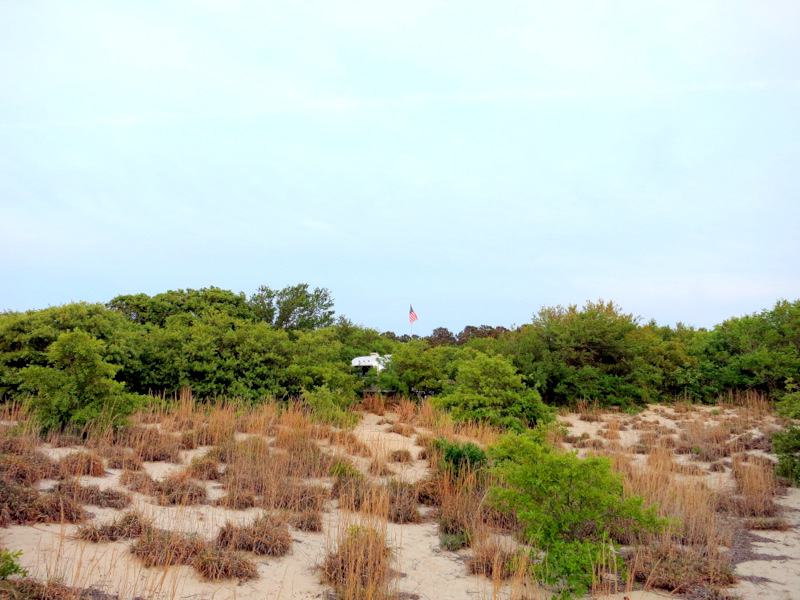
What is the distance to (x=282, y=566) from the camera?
210 inches

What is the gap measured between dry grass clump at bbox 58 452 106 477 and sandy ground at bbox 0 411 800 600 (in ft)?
0.47

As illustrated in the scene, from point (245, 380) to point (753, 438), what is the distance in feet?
41.7

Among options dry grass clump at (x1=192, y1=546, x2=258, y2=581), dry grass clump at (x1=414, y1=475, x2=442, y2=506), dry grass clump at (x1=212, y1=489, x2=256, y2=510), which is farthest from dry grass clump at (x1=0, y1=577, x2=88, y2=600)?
dry grass clump at (x1=414, y1=475, x2=442, y2=506)

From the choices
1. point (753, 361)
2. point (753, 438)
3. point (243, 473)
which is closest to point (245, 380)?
point (243, 473)

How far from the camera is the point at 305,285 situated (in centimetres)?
2356

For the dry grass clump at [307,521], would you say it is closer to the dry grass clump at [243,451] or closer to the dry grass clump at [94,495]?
the dry grass clump at [243,451]

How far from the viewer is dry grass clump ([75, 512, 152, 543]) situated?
530 cm

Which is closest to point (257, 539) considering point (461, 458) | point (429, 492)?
point (429, 492)

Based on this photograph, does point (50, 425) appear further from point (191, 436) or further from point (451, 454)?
point (451, 454)

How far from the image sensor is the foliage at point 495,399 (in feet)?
42.3

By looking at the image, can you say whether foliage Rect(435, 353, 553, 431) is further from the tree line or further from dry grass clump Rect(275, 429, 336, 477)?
dry grass clump Rect(275, 429, 336, 477)

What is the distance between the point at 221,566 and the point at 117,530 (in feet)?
4.41

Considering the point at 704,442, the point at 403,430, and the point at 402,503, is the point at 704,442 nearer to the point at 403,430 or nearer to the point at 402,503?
the point at 403,430

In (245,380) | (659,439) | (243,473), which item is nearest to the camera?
(243,473)
